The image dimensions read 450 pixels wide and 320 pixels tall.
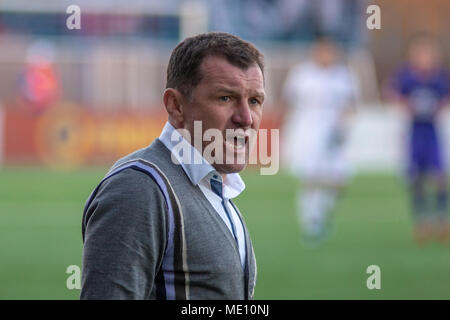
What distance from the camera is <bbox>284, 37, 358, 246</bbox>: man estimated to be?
32.3 feet

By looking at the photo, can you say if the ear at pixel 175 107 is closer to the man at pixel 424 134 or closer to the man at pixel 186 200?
the man at pixel 186 200

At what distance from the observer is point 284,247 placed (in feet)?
30.8

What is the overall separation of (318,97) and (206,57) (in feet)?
26.8

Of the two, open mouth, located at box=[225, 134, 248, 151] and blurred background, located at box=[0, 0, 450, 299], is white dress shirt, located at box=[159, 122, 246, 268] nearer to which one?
open mouth, located at box=[225, 134, 248, 151]

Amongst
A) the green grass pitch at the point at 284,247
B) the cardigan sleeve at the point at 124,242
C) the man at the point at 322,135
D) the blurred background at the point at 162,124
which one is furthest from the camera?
the man at the point at 322,135

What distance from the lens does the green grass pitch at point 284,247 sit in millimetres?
6902

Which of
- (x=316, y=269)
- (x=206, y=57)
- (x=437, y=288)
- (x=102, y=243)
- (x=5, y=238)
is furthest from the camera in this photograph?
(x=5, y=238)

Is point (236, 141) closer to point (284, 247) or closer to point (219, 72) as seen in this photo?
point (219, 72)

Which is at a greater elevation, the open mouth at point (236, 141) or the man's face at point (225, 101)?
the man's face at point (225, 101)

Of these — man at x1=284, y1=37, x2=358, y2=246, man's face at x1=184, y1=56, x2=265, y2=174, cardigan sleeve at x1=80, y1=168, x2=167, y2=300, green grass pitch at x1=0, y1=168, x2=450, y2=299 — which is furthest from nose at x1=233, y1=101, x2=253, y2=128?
man at x1=284, y1=37, x2=358, y2=246

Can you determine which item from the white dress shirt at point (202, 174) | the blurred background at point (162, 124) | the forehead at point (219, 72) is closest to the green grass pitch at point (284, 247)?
the blurred background at point (162, 124)

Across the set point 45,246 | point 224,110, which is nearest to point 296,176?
point 45,246

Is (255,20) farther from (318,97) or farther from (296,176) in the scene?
(318,97)

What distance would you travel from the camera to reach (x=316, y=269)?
26.1ft
